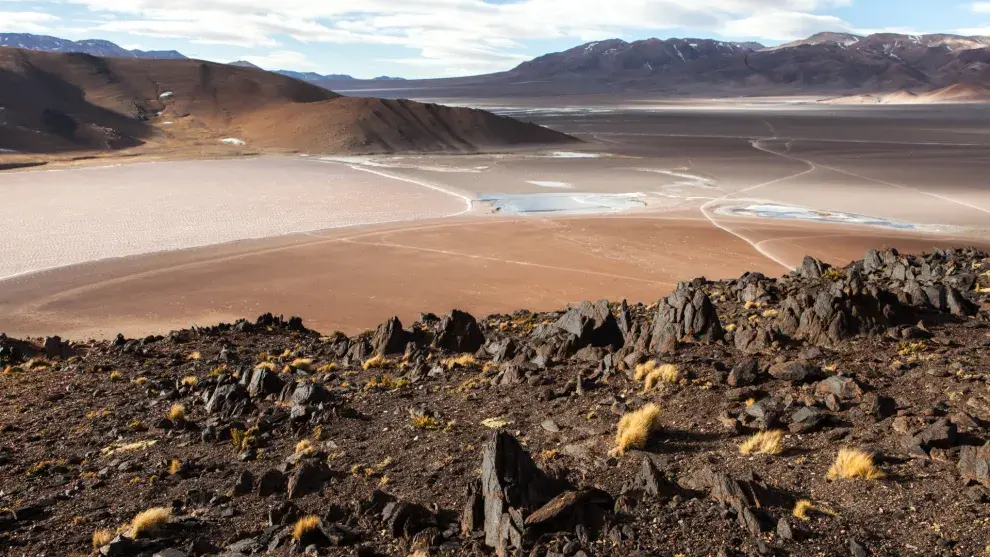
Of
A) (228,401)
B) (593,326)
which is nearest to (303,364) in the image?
(228,401)

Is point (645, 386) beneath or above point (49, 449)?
above

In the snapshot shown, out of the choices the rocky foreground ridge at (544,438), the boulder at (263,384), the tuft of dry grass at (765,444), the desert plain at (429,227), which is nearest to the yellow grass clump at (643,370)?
the rocky foreground ridge at (544,438)

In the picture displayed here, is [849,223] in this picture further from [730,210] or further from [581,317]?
[581,317]

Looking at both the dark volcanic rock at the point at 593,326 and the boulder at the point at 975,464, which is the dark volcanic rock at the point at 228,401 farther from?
the boulder at the point at 975,464

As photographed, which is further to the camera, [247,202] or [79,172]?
[79,172]

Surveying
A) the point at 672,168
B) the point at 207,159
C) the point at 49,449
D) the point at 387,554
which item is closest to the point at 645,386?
the point at 387,554

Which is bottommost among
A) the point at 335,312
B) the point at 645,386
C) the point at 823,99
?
the point at 335,312

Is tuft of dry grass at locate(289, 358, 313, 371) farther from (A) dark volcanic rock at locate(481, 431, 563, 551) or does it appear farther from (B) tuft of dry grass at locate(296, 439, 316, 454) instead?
(A) dark volcanic rock at locate(481, 431, 563, 551)
